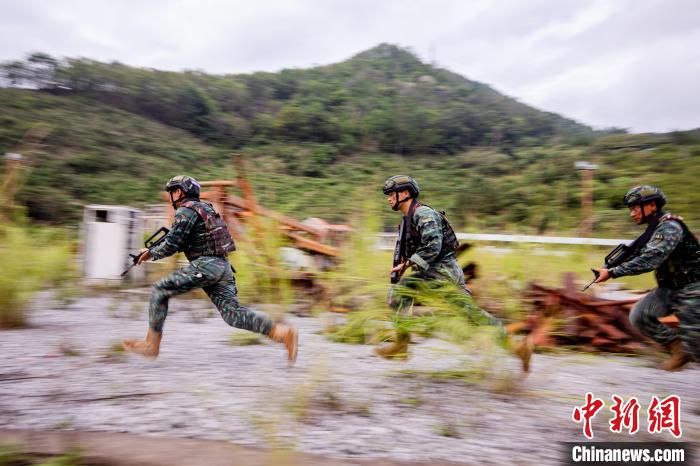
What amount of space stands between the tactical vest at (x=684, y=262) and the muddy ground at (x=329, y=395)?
867 millimetres

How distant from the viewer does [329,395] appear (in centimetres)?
347

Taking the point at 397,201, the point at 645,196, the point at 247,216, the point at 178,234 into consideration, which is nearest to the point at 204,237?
the point at 178,234

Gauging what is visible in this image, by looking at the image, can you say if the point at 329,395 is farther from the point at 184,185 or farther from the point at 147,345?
the point at 184,185

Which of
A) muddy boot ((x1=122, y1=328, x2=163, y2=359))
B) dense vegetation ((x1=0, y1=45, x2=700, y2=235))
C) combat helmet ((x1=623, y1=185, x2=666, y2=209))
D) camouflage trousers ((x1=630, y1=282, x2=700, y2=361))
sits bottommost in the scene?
muddy boot ((x1=122, y1=328, x2=163, y2=359))

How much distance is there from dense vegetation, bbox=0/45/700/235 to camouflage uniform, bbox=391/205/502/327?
14863 mm

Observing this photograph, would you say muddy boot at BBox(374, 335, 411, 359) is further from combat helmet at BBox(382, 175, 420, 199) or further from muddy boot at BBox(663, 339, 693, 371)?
muddy boot at BBox(663, 339, 693, 371)

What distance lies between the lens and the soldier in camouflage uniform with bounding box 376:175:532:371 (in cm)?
424

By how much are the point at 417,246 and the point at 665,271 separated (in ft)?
6.50

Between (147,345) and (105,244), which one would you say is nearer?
(147,345)

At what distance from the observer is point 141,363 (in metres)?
4.44

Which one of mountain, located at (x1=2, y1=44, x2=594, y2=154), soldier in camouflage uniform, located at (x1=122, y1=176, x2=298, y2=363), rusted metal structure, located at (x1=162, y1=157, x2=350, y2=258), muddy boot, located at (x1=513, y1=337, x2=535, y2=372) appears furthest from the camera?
mountain, located at (x1=2, y1=44, x2=594, y2=154)

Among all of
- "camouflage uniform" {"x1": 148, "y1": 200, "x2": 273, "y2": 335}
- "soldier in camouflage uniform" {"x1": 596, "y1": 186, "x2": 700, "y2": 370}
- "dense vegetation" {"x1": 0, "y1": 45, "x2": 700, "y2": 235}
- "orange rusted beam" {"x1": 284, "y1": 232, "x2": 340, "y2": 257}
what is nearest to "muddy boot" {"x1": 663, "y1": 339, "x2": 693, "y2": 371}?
"soldier in camouflage uniform" {"x1": 596, "y1": 186, "x2": 700, "y2": 370}

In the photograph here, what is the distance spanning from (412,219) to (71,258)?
428 cm

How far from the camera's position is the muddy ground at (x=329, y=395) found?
9.74 ft
